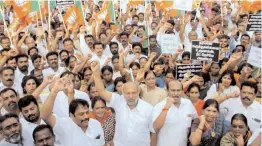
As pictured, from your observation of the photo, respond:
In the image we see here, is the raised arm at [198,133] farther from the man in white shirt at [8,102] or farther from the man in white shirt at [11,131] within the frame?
the man in white shirt at [8,102]

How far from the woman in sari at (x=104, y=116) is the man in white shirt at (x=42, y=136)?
761 mm

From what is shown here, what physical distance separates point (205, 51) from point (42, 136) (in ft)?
10.7

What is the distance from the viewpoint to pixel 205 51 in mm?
5684

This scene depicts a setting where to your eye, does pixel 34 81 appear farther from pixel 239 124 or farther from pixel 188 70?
pixel 239 124

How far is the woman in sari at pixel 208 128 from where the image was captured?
3.56 metres

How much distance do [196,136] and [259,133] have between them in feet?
1.99

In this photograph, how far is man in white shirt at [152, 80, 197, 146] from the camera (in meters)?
3.75

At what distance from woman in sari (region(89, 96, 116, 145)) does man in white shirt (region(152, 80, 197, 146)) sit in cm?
53

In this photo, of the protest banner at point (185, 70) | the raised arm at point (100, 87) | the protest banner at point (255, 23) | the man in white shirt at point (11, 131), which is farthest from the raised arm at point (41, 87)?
the protest banner at point (255, 23)

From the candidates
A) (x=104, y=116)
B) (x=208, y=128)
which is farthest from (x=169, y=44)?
(x=208, y=128)

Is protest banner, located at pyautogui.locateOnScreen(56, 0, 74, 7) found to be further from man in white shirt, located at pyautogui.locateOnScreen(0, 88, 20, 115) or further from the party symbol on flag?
man in white shirt, located at pyautogui.locateOnScreen(0, 88, 20, 115)

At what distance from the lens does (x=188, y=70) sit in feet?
17.7

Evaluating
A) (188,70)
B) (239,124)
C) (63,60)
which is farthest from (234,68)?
(63,60)

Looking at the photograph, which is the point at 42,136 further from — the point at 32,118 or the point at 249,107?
the point at 249,107
